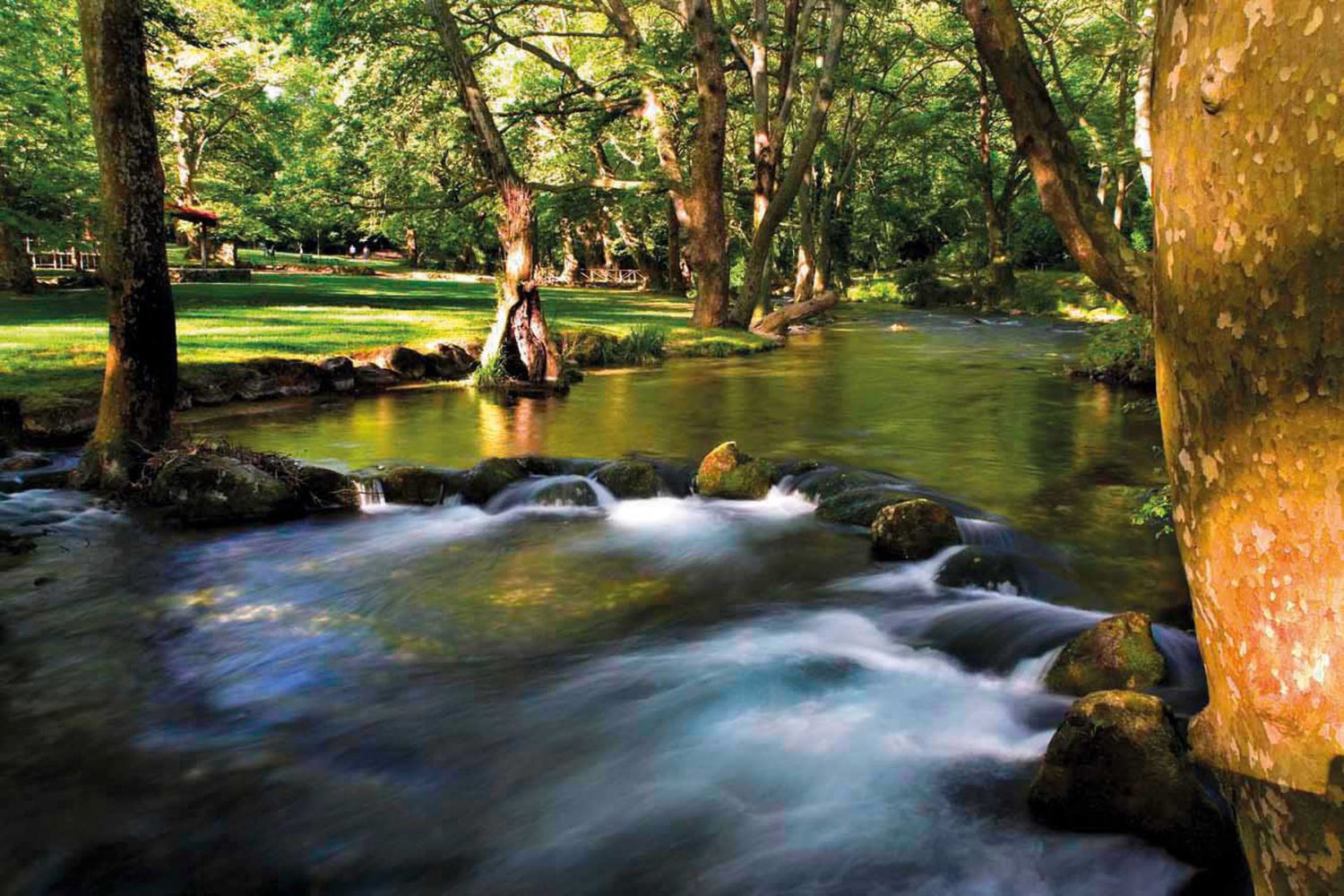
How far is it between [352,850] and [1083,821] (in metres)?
3.20

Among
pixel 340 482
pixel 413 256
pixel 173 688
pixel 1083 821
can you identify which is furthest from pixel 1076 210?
pixel 413 256

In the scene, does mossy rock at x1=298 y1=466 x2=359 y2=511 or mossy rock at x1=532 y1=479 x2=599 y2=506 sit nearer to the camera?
mossy rock at x1=298 y1=466 x2=359 y2=511

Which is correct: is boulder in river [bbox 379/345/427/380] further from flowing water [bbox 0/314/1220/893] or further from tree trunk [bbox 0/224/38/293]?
tree trunk [bbox 0/224/38/293]

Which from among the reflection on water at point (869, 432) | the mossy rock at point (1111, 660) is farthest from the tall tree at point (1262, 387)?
the reflection on water at point (869, 432)

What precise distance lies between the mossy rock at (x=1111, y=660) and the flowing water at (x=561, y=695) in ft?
Result: 0.63

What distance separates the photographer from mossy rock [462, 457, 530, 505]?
9.60 m

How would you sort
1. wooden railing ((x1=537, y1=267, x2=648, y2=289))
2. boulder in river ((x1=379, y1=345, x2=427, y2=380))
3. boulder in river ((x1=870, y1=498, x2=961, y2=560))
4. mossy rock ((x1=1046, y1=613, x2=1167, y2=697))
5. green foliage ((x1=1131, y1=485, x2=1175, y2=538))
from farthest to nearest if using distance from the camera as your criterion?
wooden railing ((x1=537, y1=267, x2=648, y2=289)) < boulder in river ((x1=379, y1=345, x2=427, y2=380)) < boulder in river ((x1=870, y1=498, x2=961, y2=560)) < green foliage ((x1=1131, y1=485, x2=1175, y2=538)) < mossy rock ((x1=1046, y1=613, x2=1167, y2=697))

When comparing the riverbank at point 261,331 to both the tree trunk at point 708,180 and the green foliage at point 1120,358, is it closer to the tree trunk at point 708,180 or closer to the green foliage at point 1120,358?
the tree trunk at point 708,180

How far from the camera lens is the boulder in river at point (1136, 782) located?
3.84 m

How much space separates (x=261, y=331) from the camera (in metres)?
17.3

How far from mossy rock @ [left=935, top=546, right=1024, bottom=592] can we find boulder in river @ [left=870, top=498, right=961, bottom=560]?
34cm

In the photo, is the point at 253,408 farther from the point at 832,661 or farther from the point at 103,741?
the point at 832,661

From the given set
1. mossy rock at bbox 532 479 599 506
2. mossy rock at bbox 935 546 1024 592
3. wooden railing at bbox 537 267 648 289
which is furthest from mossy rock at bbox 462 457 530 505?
wooden railing at bbox 537 267 648 289

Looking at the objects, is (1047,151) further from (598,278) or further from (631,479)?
(598,278)
